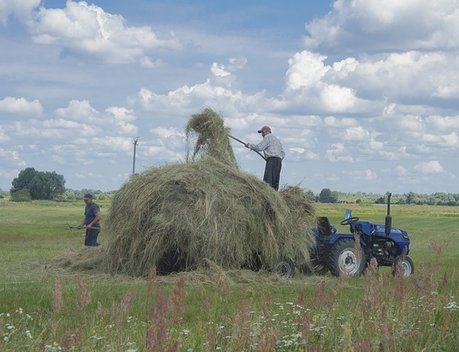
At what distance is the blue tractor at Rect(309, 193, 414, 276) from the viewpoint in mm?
14984

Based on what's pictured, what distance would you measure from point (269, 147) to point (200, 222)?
2783 mm

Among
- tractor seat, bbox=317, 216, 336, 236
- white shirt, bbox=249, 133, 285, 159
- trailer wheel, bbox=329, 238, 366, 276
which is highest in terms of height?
white shirt, bbox=249, 133, 285, 159

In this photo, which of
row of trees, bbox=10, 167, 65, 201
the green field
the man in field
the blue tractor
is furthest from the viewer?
row of trees, bbox=10, 167, 65, 201

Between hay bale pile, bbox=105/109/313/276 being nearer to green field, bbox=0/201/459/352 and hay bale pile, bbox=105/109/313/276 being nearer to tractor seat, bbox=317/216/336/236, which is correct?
tractor seat, bbox=317/216/336/236

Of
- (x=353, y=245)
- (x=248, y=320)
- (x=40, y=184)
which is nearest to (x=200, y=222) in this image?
(x=353, y=245)

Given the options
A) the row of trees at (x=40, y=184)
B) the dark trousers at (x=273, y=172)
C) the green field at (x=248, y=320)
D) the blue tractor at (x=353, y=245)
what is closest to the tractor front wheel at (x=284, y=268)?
the blue tractor at (x=353, y=245)

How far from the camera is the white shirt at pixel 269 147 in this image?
1552cm

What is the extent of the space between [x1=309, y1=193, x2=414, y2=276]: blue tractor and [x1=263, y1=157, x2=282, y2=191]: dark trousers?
44.3 inches

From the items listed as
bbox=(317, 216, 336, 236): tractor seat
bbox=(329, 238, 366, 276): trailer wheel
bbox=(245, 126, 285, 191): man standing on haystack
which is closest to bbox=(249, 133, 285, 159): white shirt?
bbox=(245, 126, 285, 191): man standing on haystack

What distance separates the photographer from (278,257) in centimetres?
1437

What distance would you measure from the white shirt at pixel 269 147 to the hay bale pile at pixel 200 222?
0.89 meters

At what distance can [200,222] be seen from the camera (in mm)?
13461

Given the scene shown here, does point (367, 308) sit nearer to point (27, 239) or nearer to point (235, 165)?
point (235, 165)

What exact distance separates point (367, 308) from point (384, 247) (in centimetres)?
1077
